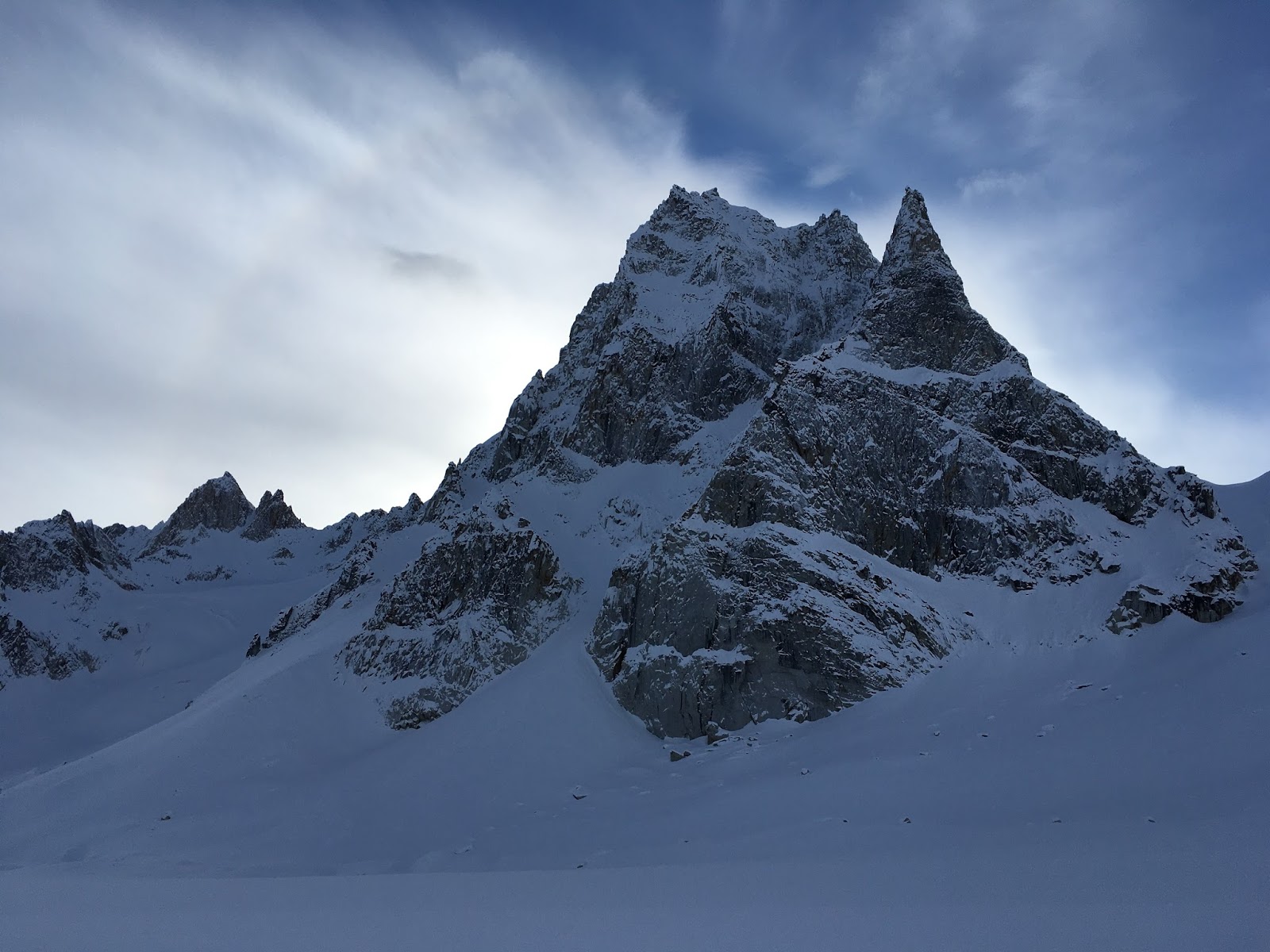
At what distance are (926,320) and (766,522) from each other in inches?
1033

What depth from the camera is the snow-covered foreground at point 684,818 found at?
14.0m

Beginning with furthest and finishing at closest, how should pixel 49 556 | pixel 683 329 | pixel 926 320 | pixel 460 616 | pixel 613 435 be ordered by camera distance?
pixel 49 556, pixel 683 329, pixel 613 435, pixel 926 320, pixel 460 616

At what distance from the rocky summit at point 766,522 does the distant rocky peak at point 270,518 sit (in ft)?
171

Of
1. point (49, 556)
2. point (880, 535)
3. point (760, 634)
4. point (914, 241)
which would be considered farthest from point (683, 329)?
point (49, 556)

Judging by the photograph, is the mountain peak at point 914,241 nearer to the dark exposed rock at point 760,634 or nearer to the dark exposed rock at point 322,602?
the dark exposed rock at point 760,634

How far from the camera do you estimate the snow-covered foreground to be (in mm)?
13969

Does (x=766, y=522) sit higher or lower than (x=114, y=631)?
higher

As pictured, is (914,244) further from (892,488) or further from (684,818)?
(684,818)

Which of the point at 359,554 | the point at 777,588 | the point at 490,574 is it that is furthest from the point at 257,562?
the point at 777,588

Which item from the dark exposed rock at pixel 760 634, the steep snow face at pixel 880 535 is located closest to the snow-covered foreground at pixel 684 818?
the dark exposed rock at pixel 760 634

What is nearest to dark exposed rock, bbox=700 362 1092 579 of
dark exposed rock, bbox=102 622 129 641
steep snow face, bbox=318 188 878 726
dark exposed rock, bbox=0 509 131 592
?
steep snow face, bbox=318 188 878 726

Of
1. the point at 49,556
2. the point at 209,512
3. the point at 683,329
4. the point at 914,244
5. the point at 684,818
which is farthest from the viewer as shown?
the point at 209,512

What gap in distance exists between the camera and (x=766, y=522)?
2160 inches

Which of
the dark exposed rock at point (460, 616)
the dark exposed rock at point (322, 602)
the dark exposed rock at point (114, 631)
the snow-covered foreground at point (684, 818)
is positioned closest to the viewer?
the snow-covered foreground at point (684, 818)
